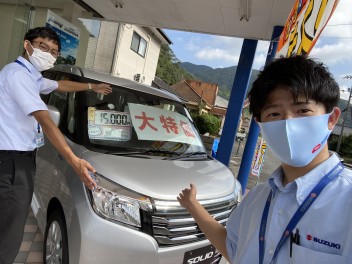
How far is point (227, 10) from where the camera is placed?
5613 mm

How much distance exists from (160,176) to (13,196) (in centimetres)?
104

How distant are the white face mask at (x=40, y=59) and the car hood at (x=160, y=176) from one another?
2.46 ft

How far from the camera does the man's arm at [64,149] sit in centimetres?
183

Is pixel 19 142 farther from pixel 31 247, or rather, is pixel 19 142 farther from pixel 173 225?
pixel 31 247

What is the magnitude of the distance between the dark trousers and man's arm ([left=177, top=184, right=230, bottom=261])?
1164mm

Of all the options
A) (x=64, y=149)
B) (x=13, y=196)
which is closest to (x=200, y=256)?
(x=64, y=149)

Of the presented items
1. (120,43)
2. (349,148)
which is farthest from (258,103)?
(349,148)

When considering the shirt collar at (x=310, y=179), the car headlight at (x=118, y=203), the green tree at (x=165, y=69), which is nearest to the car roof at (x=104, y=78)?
the car headlight at (x=118, y=203)

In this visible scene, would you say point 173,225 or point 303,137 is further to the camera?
point 173,225

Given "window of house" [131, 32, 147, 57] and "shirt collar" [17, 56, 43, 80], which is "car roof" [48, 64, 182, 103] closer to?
"shirt collar" [17, 56, 43, 80]

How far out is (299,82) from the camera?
1.10 meters

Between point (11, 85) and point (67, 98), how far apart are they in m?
1.23

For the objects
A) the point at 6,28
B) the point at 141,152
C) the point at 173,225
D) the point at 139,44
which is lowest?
the point at 173,225

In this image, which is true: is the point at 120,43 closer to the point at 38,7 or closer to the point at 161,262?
the point at 38,7
